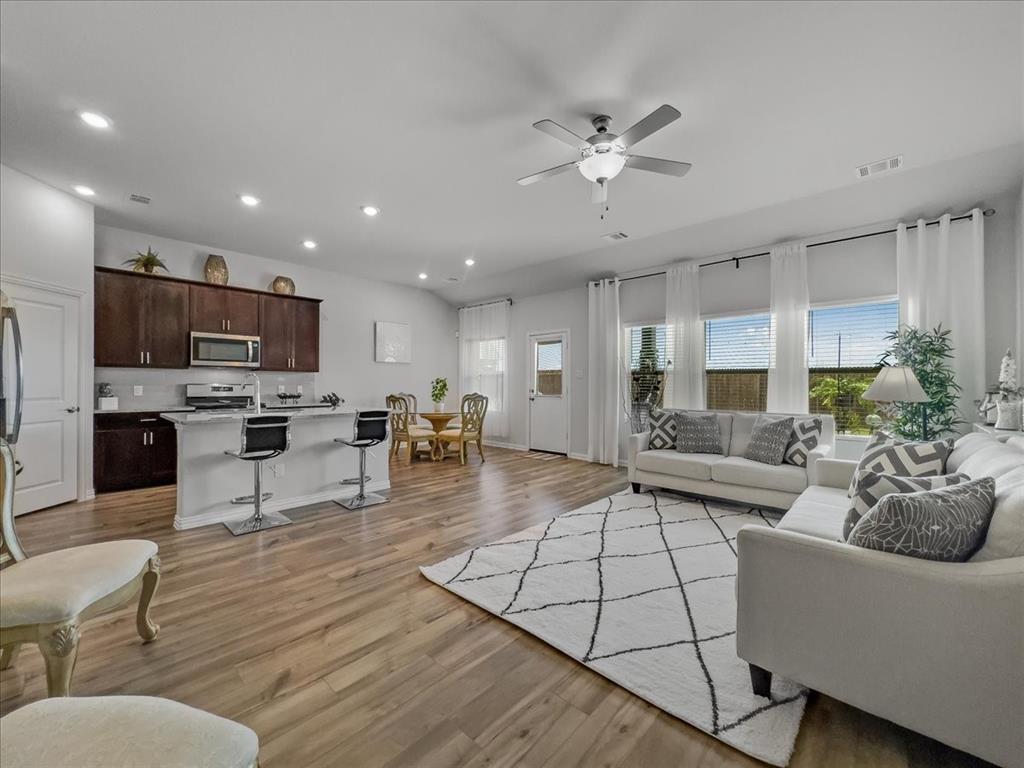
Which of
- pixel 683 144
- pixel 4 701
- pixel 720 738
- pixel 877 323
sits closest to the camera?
pixel 720 738

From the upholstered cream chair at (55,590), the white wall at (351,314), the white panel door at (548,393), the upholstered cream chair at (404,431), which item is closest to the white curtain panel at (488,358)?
the white wall at (351,314)

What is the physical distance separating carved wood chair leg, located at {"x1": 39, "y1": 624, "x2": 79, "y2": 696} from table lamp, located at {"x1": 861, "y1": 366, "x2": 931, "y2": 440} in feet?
15.1

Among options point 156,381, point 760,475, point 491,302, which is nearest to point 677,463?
point 760,475

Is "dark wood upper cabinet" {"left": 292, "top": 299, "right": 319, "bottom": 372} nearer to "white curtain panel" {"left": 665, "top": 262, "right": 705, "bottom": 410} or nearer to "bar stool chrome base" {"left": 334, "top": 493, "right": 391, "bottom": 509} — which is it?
"bar stool chrome base" {"left": 334, "top": 493, "right": 391, "bottom": 509}

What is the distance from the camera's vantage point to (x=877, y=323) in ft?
14.1

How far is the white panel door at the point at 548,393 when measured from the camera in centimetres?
686

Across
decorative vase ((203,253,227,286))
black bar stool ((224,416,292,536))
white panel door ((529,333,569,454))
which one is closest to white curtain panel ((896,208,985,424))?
white panel door ((529,333,569,454))

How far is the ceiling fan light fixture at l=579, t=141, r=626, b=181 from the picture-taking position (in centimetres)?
267

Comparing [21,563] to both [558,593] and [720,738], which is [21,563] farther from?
[720,738]

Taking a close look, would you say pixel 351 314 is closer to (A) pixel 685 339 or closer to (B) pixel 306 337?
(B) pixel 306 337

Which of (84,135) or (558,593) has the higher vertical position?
(84,135)

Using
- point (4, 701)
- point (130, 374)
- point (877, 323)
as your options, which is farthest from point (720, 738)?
point (130, 374)

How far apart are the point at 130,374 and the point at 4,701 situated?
438 cm

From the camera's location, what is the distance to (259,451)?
3.38 meters
